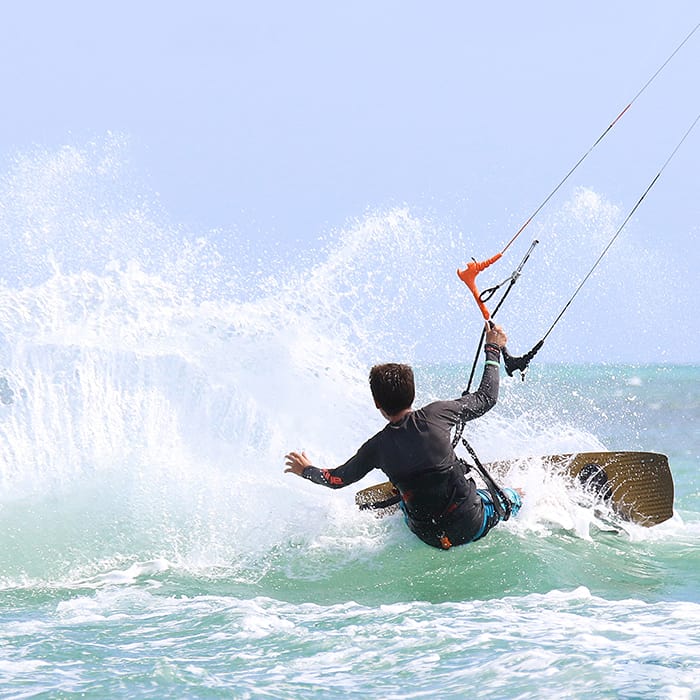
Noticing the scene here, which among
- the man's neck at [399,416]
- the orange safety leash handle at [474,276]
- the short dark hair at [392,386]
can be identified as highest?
the orange safety leash handle at [474,276]

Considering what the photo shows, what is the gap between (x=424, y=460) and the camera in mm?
6320

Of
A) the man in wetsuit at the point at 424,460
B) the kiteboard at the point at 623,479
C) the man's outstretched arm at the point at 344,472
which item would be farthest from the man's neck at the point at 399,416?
the kiteboard at the point at 623,479

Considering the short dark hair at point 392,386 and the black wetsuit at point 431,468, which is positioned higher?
the short dark hair at point 392,386

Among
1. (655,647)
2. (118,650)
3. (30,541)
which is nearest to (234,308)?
(30,541)

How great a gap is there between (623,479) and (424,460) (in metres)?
3.18

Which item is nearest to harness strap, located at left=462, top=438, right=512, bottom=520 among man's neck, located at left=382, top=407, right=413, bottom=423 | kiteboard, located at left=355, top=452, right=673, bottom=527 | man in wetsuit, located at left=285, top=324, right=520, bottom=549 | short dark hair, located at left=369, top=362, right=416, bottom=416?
man in wetsuit, located at left=285, top=324, right=520, bottom=549

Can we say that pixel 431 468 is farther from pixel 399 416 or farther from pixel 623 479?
pixel 623 479

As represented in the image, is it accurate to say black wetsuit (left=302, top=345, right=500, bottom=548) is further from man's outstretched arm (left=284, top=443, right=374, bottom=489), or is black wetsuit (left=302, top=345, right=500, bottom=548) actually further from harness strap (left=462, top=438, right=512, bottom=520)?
harness strap (left=462, top=438, right=512, bottom=520)

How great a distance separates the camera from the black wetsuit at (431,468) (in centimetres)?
629

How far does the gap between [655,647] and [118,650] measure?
2803 mm

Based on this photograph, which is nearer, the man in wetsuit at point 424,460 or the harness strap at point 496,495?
the man in wetsuit at point 424,460

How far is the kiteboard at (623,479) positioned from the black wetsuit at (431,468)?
176 centimetres

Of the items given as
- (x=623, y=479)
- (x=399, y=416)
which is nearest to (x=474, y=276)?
(x=399, y=416)

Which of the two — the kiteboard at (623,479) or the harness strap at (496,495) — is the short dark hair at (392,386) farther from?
the kiteboard at (623,479)
